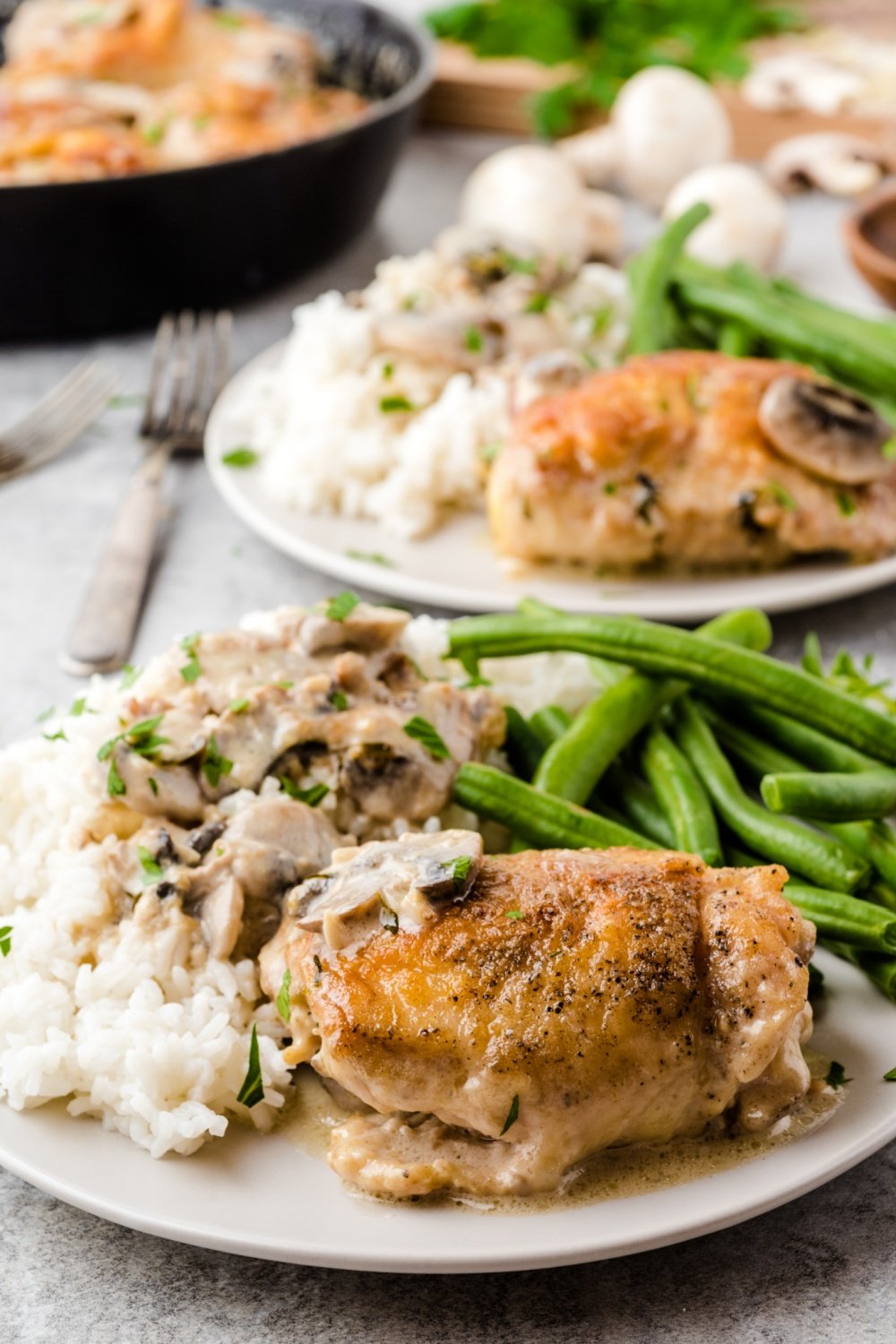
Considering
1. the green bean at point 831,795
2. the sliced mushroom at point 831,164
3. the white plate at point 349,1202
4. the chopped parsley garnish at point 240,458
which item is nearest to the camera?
the white plate at point 349,1202

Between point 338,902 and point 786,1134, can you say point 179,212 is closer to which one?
point 338,902

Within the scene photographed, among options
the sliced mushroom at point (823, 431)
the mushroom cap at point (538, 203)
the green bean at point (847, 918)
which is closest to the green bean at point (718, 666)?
the green bean at point (847, 918)

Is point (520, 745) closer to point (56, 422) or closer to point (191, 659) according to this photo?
point (191, 659)

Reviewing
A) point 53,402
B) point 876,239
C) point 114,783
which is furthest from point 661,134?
point 114,783

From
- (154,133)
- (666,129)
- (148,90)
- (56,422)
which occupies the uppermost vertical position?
(666,129)

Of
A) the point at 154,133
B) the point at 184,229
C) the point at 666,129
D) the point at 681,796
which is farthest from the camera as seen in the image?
the point at 666,129

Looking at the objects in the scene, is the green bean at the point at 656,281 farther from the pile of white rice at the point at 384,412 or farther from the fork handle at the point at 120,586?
the fork handle at the point at 120,586

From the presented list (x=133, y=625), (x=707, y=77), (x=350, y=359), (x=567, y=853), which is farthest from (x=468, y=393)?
(x=707, y=77)
